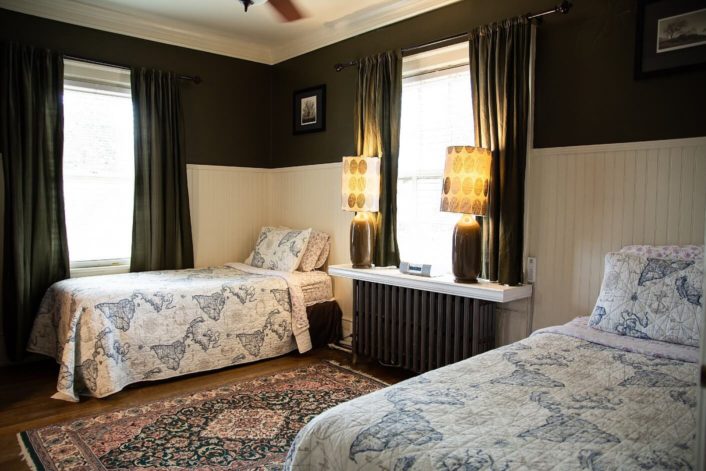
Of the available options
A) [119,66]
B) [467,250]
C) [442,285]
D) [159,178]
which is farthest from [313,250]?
[119,66]

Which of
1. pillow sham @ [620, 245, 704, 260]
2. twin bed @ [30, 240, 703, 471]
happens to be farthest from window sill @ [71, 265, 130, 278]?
pillow sham @ [620, 245, 704, 260]

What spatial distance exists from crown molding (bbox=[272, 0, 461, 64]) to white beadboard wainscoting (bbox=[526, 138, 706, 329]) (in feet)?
4.57

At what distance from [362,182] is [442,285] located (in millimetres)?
1024

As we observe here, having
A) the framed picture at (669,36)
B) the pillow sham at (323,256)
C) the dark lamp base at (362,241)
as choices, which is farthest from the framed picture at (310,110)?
the framed picture at (669,36)

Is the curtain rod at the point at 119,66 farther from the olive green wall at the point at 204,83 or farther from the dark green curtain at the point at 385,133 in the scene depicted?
the dark green curtain at the point at 385,133

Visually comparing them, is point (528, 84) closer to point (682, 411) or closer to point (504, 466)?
point (682, 411)

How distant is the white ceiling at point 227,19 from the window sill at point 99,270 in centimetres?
183

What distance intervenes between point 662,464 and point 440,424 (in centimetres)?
49

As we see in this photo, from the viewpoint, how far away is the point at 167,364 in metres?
3.29

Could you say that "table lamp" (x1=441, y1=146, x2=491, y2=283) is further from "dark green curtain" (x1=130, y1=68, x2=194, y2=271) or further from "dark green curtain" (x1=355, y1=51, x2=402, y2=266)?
"dark green curtain" (x1=130, y1=68, x2=194, y2=271)

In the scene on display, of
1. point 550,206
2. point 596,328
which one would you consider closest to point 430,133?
point 550,206

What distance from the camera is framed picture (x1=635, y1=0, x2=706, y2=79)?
2301mm

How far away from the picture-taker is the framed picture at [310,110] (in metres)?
4.37

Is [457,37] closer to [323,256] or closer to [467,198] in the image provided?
[467,198]
